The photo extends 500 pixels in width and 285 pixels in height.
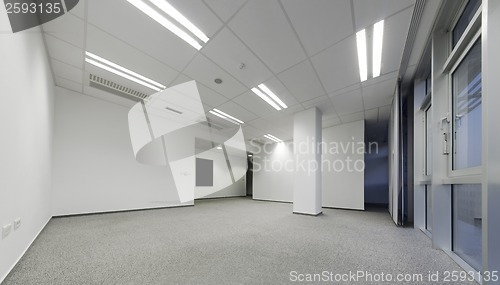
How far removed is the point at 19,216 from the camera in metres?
2.08

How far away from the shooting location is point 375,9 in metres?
2.18

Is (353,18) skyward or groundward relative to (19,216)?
skyward

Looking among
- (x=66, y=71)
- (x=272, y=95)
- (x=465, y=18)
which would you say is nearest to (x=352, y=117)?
(x=272, y=95)

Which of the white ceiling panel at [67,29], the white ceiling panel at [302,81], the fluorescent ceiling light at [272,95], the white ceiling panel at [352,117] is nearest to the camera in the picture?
the white ceiling panel at [67,29]

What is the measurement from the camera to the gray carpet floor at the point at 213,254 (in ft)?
5.91

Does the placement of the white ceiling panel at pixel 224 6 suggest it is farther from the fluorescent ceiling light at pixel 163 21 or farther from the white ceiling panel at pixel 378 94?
the white ceiling panel at pixel 378 94

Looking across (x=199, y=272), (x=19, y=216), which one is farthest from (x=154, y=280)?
(x=19, y=216)

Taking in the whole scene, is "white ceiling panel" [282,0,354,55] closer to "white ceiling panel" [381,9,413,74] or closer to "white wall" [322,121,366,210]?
"white ceiling panel" [381,9,413,74]

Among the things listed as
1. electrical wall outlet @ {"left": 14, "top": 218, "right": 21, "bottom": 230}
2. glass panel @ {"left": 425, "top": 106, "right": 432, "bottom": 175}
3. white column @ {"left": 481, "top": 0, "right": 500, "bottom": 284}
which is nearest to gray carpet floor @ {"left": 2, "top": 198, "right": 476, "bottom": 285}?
electrical wall outlet @ {"left": 14, "top": 218, "right": 21, "bottom": 230}

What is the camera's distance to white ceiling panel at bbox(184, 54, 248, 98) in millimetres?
3289

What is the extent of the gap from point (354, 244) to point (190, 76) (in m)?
3.75

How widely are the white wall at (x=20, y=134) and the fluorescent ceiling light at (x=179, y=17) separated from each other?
1.25 m

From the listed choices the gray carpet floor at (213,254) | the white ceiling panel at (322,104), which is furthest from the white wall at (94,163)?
the white ceiling panel at (322,104)

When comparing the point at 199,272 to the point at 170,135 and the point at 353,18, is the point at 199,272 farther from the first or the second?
the point at 170,135
